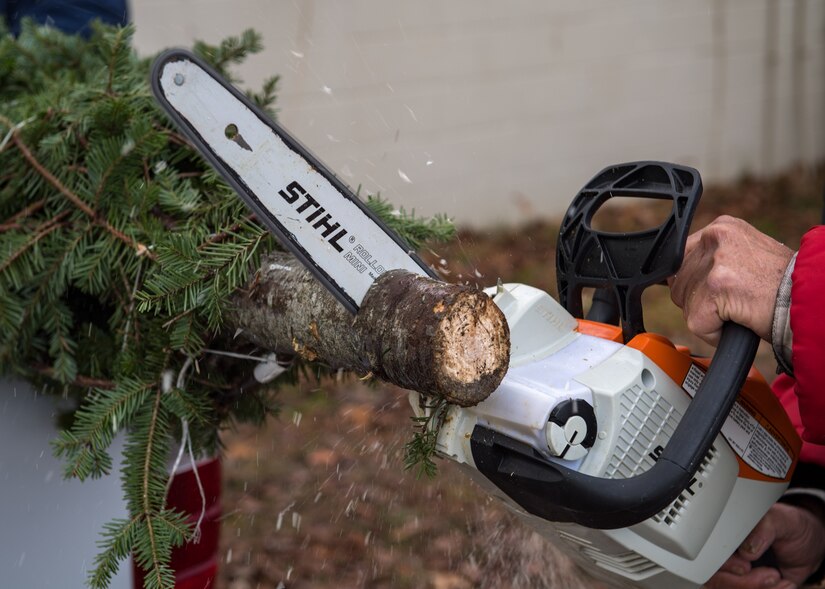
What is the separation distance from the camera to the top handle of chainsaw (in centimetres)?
149

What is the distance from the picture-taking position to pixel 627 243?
158 centimetres

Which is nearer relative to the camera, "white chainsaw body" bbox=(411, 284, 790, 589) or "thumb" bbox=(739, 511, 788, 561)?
"white chainsaw body" bbox=(411, 284, 790, 589)

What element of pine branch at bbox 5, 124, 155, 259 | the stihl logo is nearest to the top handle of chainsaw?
the stihl logo

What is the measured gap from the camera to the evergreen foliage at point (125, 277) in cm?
168

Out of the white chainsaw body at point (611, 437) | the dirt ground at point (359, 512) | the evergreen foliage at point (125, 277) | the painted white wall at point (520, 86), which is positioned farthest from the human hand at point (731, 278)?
the painted white wall at point (520, 86)

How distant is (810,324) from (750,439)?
319 millimetres

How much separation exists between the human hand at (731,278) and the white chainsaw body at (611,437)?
0.15m

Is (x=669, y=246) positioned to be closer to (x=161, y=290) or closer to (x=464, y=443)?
(x=464, y=443)

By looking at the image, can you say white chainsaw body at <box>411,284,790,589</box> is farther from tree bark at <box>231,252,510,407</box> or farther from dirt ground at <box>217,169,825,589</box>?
dirt ground at <box>217,169,825,589</box>

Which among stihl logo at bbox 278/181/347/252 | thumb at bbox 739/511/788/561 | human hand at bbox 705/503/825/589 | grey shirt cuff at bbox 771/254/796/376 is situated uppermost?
stihl logo at bbox 278/181/347/252

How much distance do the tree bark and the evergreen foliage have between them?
262 mm

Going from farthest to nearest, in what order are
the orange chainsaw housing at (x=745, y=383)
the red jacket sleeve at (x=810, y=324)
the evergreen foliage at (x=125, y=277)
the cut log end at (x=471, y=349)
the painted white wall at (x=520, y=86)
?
the painted white wall at (x=520, y=86) → the evergreen foliage at (x=125, y=277) → the orange chainsaw housing at (x=745, y=383) → the red jacket sleeve at (x=810, y=324) → the cut log end at (x=471, y=349)

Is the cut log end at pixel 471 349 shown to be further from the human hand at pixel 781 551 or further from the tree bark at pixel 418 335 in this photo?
the human hand at pixel 781 551

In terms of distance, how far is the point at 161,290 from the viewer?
5.36 ft
